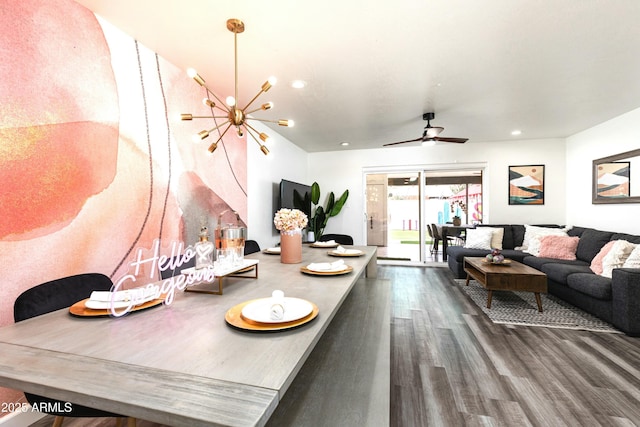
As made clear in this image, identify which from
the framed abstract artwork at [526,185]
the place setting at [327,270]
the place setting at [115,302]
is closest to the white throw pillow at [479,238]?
the framed abstract artwork at [526,185]

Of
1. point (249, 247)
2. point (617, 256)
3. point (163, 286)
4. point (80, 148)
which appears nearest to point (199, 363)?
point (163, 286)

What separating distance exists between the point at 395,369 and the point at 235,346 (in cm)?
169

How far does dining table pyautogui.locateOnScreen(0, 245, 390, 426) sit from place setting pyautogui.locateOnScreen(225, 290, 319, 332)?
0.02 meters

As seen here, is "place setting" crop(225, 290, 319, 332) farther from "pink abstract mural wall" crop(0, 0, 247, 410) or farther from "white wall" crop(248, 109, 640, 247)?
"white wall" crop(248, 109, 640, 247)

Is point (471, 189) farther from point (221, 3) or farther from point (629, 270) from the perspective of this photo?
point (221, 3)

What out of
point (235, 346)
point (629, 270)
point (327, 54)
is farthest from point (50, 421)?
point (629, 270)

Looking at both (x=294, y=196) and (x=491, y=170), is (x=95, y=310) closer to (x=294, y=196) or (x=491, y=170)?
(x=294, y=196)

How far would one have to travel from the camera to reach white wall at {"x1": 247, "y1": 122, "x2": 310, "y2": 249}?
155 inches

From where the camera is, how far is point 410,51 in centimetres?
230

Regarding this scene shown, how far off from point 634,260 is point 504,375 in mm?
2103

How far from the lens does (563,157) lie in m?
5.10

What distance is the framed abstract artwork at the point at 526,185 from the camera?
5.18 metres

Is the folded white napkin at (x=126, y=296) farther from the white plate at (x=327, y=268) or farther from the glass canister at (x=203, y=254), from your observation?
the white plate at (x=327, y=268)

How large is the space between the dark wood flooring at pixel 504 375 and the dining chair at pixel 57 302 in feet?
2.04
